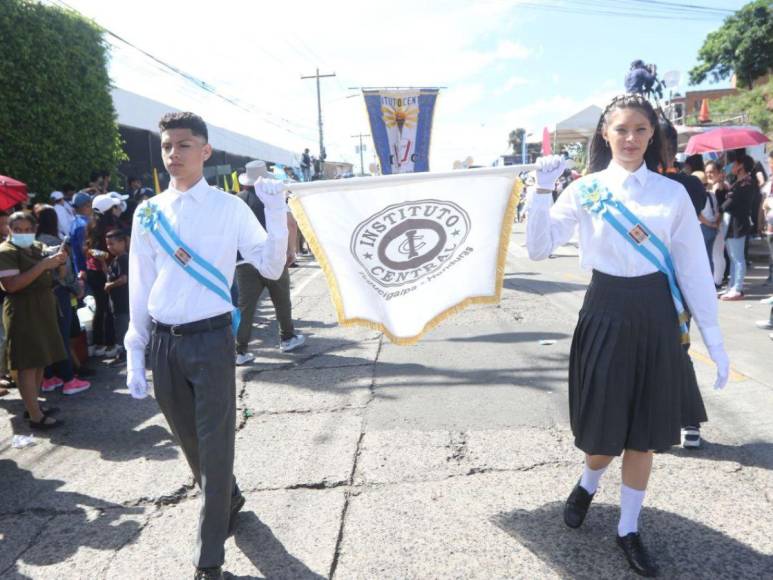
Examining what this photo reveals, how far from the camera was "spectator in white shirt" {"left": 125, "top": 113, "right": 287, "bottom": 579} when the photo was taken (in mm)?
2502

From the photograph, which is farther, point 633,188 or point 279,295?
point 279,295

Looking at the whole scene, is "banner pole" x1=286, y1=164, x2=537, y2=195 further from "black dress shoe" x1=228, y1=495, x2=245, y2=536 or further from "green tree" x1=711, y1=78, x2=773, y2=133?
"green tree" x1=711, y1=78, x2=773, y2=133

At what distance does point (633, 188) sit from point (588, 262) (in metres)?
0.36

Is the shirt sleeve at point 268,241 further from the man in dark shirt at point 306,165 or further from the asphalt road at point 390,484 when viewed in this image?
the man in dark shirt at point 306,165

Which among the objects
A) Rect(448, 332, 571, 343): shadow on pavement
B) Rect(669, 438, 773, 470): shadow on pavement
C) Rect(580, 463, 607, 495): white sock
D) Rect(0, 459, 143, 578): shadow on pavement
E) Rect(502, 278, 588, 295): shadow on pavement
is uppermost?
Rect(580, 463, 607, 495): white sock

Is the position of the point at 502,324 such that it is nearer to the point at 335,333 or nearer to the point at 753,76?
the point at 335,333

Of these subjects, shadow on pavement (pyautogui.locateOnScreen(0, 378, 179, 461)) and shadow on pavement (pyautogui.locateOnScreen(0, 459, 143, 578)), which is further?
shadow on pavement (pyautogui.locateOnScreen(0, 378, 179, 461))

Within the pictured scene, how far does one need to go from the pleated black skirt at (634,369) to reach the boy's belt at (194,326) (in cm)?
163

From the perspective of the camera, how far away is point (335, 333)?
23.2 ft

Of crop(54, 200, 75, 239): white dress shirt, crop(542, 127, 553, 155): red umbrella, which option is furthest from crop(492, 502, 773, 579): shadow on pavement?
crop(54, 200, 75, 239): white dress shirt

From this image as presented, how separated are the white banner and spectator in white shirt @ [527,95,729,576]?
685mm

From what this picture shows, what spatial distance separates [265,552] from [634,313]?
1.96 meters

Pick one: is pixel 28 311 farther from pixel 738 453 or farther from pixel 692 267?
pixel 738 453

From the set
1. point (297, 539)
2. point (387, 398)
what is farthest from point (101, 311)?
point (297, 539)
